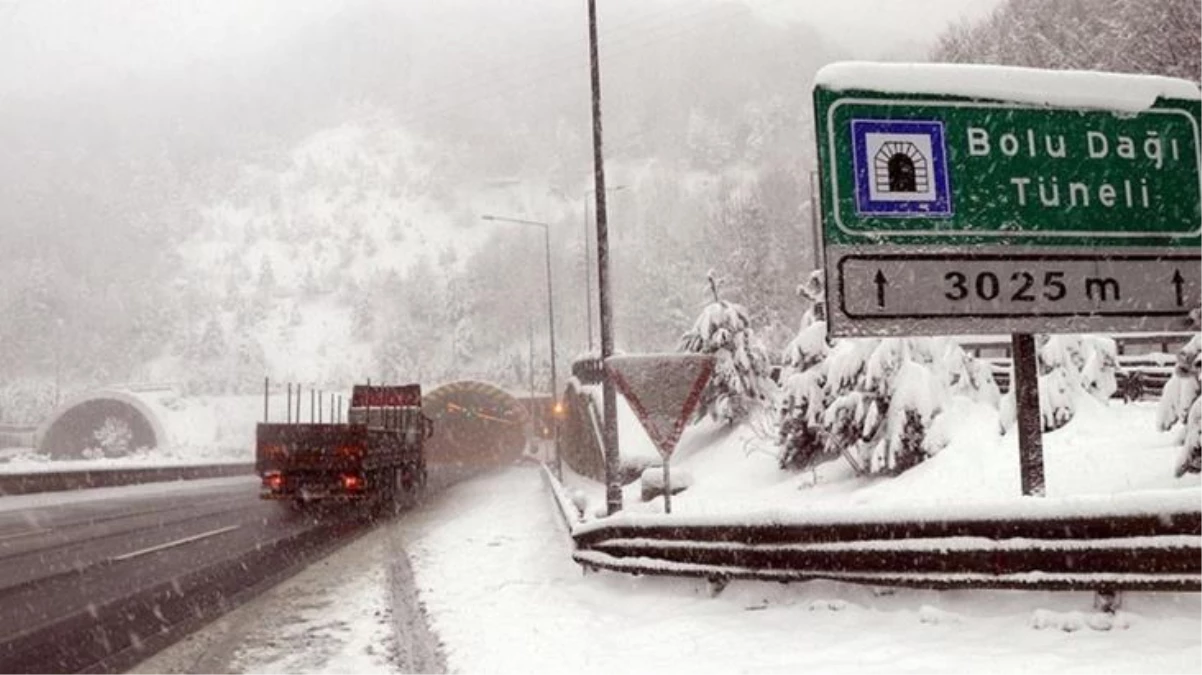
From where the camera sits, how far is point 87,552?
1474 centimetres

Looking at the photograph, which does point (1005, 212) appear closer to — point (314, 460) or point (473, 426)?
point (314, 460)

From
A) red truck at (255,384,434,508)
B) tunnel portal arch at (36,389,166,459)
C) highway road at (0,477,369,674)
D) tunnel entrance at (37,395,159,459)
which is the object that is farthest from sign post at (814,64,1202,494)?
tunnel entrance at (37,395,159,459)

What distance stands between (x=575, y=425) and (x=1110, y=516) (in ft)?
122

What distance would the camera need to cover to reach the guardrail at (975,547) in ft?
20.3

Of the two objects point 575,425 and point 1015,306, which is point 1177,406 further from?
point 575,425

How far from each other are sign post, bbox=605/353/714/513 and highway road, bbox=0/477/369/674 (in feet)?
15.2

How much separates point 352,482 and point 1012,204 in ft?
59.7

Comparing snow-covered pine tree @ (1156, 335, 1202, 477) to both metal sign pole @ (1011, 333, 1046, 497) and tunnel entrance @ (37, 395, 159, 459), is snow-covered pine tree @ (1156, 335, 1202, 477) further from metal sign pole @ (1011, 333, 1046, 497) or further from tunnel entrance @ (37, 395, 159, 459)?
tunnel entrance @ (37, 395, 159, 459)

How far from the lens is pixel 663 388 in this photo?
9.45 meters

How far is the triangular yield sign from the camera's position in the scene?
940 centimetres

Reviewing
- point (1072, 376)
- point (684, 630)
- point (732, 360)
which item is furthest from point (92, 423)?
point (684, 630)

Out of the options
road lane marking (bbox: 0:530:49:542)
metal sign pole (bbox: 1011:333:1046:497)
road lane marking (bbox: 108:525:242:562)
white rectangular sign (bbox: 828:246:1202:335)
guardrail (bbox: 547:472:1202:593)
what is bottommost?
road lane marking (bbox: 0:530:49:542)

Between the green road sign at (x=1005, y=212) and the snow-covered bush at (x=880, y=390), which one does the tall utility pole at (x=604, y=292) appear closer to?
the green road sign at (x=1005, y=212)

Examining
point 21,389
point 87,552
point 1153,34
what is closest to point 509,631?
point 87,552
